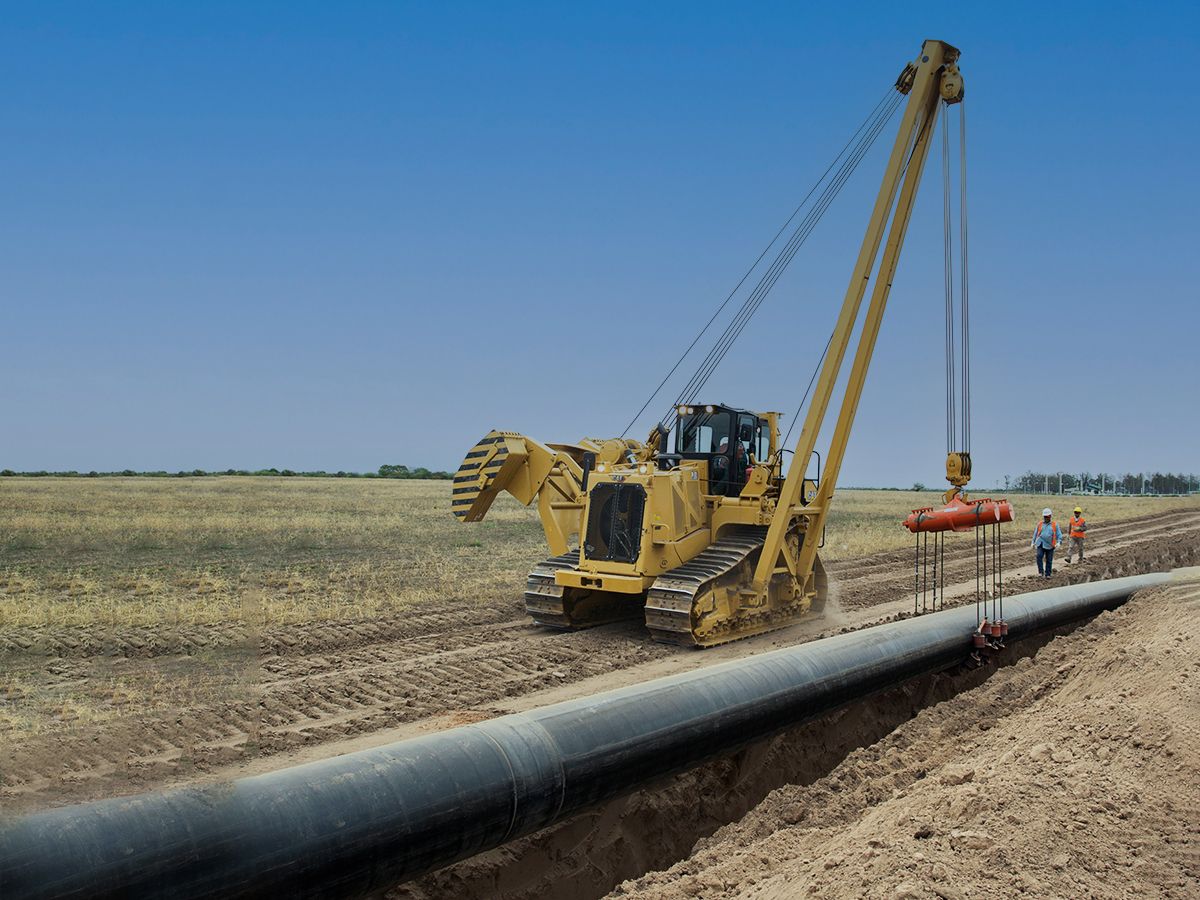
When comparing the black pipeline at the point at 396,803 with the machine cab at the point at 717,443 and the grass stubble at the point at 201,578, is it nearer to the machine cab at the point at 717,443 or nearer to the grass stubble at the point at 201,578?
the grass stubble at the point at 201,578

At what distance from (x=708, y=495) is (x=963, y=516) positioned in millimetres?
4867

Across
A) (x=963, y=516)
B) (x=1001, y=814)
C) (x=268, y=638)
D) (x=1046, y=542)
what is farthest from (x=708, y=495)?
(x=1046, y=542)

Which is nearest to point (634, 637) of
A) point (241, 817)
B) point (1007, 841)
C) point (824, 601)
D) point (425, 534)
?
point (824, 601)

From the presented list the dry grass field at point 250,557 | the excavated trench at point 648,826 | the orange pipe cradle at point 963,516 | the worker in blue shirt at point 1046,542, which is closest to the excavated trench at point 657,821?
the excavated trench at point 648,826

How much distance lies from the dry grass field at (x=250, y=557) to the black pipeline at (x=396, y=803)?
879mm

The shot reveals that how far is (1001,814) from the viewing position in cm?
541

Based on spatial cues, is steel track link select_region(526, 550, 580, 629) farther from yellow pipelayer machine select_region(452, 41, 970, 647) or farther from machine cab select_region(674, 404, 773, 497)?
machine cab select_region(674, 404, 773, 497)

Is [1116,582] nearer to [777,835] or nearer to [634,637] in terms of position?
[634,637]

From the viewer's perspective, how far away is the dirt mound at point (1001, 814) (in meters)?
4.85

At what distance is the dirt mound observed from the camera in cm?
485

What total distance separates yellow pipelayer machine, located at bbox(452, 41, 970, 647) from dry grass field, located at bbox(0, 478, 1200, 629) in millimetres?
2879

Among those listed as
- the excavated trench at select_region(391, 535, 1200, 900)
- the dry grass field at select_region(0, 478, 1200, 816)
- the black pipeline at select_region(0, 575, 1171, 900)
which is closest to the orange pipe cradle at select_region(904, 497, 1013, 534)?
the excavated trench at select_region(391, 535, 1200, 900)

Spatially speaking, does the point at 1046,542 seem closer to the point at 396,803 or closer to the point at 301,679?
the point at 301,679

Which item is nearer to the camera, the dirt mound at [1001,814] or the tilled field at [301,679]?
the tilled field at [301,679]
